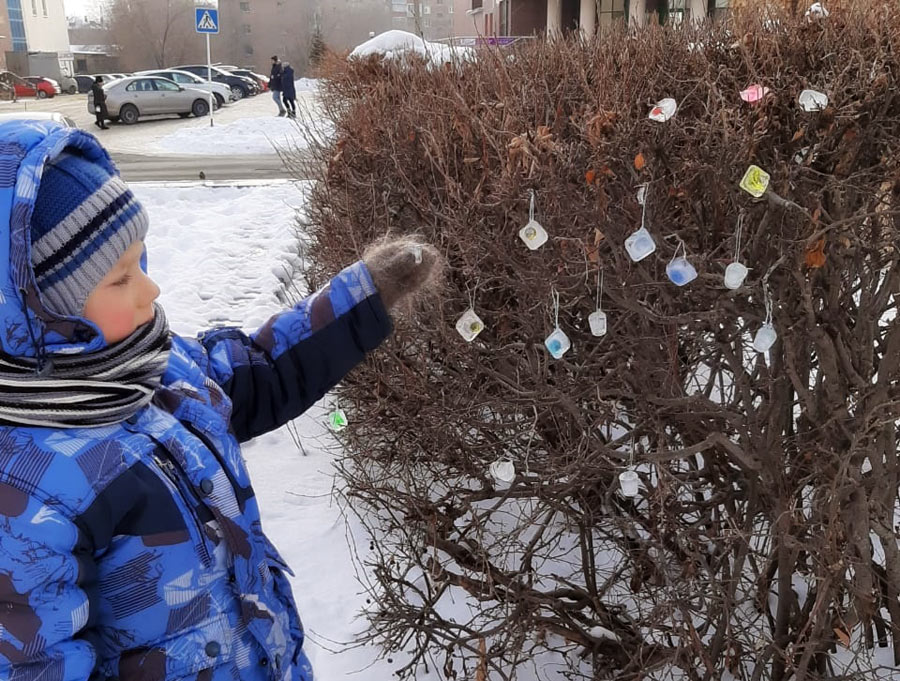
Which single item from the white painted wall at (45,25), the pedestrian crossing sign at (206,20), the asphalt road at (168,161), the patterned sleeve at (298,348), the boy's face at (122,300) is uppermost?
the white painted wall at (45,25)

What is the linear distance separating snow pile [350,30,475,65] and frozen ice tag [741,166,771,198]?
2.90 meters

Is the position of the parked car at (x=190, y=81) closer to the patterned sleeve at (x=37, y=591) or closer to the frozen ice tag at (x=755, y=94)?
the frozen ice tag at (x=755, y=94)

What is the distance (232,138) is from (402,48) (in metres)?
13.2

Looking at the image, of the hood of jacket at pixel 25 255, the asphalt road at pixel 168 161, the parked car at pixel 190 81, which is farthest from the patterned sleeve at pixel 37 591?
the parked car at pixel 190 81

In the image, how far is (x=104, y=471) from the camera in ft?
3.97

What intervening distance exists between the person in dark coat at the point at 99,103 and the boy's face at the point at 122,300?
72.0 feet

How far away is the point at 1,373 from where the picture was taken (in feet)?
3.93

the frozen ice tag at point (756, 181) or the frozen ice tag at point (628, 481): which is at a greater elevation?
the frozen ice tag at point (756, 181)

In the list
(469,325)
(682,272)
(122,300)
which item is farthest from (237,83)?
(122,300)

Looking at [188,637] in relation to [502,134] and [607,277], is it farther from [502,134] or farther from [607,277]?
[502,134]

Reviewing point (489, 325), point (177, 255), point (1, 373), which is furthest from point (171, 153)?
point (1, 373)

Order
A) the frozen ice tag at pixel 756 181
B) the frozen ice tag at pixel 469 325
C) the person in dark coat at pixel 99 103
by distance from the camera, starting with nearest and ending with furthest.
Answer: the frozen ice tag at pixel 756 181 < the frozen ice tag at pixel 469 325 < the person in dark coat at pixel 99 103

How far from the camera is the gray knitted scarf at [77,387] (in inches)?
46.8

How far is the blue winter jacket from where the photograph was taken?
3.75ft
